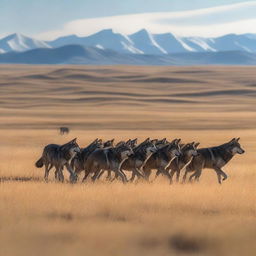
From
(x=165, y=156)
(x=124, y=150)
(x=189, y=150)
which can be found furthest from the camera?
(x=189, y=150)

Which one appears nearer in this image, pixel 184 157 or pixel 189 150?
→ pixel 189 150

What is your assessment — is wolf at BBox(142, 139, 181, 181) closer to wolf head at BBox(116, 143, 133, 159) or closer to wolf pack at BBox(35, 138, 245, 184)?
wolf pack at BBox(35, 138, 245, 184)

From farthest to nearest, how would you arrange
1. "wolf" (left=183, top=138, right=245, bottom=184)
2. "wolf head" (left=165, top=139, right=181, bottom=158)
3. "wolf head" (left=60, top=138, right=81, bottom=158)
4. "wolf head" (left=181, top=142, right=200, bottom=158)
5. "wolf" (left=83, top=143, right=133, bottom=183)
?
"wolf" (left=183, top=138, right=245, bottom=184)
"wolf head" (left=181, top=142, right=200, bottom=158)
"wolf head" (left=165, top=139, right=181, bottom=158)
"wolf head" (left=60, top=138, right=81, bottom=158)
"wolf" (left=83, top=143, right=133, bottom=183)

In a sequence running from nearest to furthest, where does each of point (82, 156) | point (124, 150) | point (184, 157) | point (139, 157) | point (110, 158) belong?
1. point (110, 158)
2. point (124, 150)
3. point (139, 157)
4. point (82, 156)
5. point (184, 157)

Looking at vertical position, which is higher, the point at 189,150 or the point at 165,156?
the point at 189,150

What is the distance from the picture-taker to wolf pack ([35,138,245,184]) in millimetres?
16781

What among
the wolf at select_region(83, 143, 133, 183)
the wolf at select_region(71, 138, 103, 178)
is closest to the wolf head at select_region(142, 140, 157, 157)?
the wolf at select_region(83, 143, 133, 183)

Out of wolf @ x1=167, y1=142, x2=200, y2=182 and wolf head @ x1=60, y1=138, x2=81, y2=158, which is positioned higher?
wolf head @ x1=60, y1=138, x2=81, y2=158

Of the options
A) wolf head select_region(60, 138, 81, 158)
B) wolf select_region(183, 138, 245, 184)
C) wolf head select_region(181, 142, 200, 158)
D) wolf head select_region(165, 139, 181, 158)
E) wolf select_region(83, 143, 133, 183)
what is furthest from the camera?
wolf select_region(183, 138, 245, 184)

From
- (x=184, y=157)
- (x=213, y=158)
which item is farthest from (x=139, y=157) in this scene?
(x=213, y=158)

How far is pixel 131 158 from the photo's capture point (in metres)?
17.4

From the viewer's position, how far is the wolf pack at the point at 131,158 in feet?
55.1

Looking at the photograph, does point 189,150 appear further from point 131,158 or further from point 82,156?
point 82,156

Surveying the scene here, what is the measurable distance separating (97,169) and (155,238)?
7331 mm
